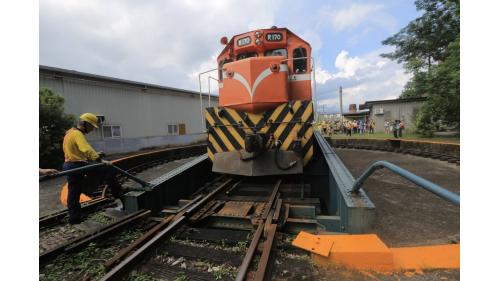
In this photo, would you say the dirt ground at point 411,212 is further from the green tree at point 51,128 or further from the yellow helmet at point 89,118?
the green tree at point 51,128

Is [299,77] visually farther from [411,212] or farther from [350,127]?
[350,127]

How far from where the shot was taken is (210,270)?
244 centimetres

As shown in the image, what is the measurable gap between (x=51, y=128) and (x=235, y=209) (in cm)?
879

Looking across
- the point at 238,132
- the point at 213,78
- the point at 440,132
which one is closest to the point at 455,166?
the point at 238,132

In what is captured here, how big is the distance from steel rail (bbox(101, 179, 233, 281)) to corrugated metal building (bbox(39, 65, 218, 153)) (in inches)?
233

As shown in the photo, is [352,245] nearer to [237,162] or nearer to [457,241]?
[457,241]

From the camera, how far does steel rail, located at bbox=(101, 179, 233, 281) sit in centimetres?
225

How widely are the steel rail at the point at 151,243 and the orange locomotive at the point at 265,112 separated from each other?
1131 mm

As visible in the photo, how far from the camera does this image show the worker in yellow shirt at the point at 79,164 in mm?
3549

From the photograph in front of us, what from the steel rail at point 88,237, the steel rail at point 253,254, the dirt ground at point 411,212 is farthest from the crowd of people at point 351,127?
the steel rail at point 88,237

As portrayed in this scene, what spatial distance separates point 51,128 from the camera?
8805 mm

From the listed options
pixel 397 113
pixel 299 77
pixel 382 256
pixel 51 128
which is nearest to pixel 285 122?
pixel 299 77

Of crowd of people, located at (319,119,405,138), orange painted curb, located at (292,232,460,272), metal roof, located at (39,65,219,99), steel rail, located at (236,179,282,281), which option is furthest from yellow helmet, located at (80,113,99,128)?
crowd of people, located at (319,119,405,138)

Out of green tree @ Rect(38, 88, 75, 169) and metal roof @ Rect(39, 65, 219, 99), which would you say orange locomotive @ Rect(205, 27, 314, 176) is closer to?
green tree @ Rect(38, 88, 75, 169)
